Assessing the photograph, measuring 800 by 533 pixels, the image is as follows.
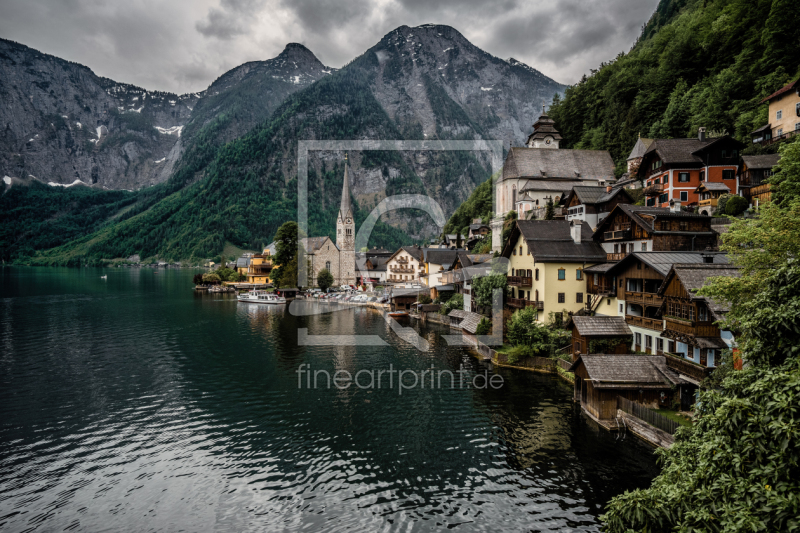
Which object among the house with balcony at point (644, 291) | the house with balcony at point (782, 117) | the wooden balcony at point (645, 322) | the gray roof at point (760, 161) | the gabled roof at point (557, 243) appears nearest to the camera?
the wooden balcony at point (645, 322)

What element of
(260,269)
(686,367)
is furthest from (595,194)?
(260,269)

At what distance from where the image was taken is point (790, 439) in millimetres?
7625

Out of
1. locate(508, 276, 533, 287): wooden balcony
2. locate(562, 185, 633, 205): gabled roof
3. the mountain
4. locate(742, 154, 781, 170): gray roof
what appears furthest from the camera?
the mountain

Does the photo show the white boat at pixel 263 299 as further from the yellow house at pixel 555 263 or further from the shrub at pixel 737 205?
the shrub at pixel 737 205

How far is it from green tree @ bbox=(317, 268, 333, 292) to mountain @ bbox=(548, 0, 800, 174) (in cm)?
6718

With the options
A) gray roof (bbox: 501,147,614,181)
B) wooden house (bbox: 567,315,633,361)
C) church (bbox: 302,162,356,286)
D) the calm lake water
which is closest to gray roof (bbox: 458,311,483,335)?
the calm lake water

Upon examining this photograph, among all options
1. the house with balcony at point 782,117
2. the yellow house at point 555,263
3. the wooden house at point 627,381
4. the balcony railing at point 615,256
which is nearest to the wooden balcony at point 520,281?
the yellow house at point 555,263

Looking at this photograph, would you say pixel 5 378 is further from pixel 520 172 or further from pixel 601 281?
pixel 520 172

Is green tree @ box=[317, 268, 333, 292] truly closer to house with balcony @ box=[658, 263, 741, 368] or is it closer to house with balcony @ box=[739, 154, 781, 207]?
house with balcony @ box=[739, 154, 781, 207]

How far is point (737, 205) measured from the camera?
129 feet

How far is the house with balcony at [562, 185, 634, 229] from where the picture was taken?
1898 inches

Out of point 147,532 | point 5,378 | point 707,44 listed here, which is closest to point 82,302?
point 5,378

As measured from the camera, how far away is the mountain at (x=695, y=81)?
5391 cm

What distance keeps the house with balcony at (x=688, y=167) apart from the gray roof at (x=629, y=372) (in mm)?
25194
